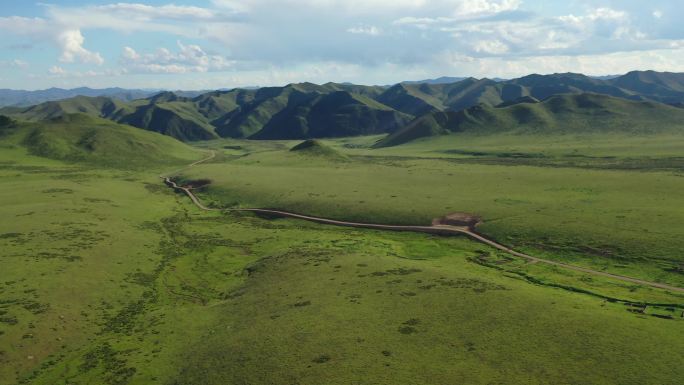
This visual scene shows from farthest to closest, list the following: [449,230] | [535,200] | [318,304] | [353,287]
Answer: [535,200] < [449,230] < [353,287] < [318,304]

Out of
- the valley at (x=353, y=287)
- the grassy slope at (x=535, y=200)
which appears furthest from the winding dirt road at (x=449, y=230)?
the grassy slope at (x=535, y=200)

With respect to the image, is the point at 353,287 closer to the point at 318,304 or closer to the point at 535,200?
the point at 318,304

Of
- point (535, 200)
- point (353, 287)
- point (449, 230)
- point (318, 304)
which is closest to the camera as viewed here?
point (318, 304)

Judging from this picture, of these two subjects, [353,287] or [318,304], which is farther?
[353,287]

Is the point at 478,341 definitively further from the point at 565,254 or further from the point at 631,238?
the point at 631,238

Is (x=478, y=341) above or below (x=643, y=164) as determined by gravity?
below

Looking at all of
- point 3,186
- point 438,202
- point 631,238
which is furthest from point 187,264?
point 3,186

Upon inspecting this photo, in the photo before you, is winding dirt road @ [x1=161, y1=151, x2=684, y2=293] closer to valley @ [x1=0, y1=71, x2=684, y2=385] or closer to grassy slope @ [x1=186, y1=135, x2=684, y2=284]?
valley @ [x1=0, y1=71, x2=684, y2=385]

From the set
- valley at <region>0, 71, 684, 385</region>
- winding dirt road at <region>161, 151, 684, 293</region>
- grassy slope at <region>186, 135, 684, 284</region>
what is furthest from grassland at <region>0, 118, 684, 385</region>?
winding dirt road at <region>161, 151, 684, 293</region>

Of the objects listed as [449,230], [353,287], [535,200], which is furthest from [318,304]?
[535,200]
